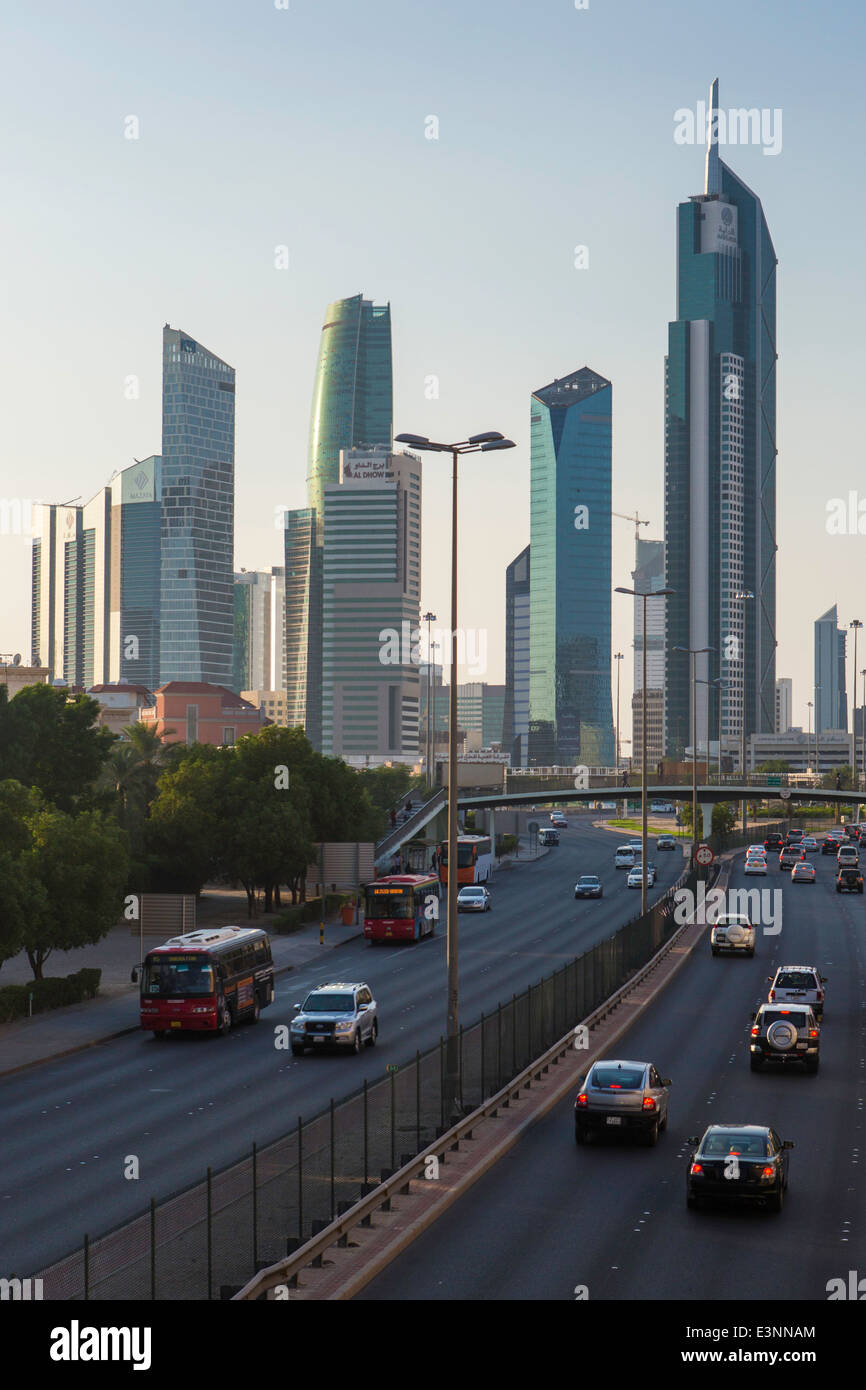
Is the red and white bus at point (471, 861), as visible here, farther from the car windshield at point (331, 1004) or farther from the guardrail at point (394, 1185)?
the guardrail at point (394, 1185)

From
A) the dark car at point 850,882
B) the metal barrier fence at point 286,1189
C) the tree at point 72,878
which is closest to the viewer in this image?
the metal barrier fence at point 286,1189

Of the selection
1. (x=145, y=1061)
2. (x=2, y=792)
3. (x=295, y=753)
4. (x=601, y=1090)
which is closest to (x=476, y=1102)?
(x=601, y=1090)

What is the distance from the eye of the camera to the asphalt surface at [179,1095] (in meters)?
26.3

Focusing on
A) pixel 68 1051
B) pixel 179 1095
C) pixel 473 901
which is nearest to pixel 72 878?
pixel 68 1051

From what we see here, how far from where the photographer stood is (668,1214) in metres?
24.9

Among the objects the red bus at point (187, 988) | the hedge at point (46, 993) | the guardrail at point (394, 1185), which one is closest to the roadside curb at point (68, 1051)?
the hedge at point (46, 993)

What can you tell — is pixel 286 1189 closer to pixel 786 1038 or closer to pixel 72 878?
pixel 786 1038

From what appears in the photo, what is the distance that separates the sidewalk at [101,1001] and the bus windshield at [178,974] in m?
2.08

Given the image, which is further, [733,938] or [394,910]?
[394,910]

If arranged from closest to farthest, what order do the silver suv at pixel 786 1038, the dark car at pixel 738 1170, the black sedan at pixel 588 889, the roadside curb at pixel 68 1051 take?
the dark car at pixel 738 1170
the silver suv at pixel 786 1038
the roadside curb at pixel 68 1051
the black sedan at pixel 588 889

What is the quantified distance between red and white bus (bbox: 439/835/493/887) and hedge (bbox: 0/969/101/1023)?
4199 centimetres

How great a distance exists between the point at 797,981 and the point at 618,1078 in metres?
17.2

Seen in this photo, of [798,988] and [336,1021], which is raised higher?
[798,988]
